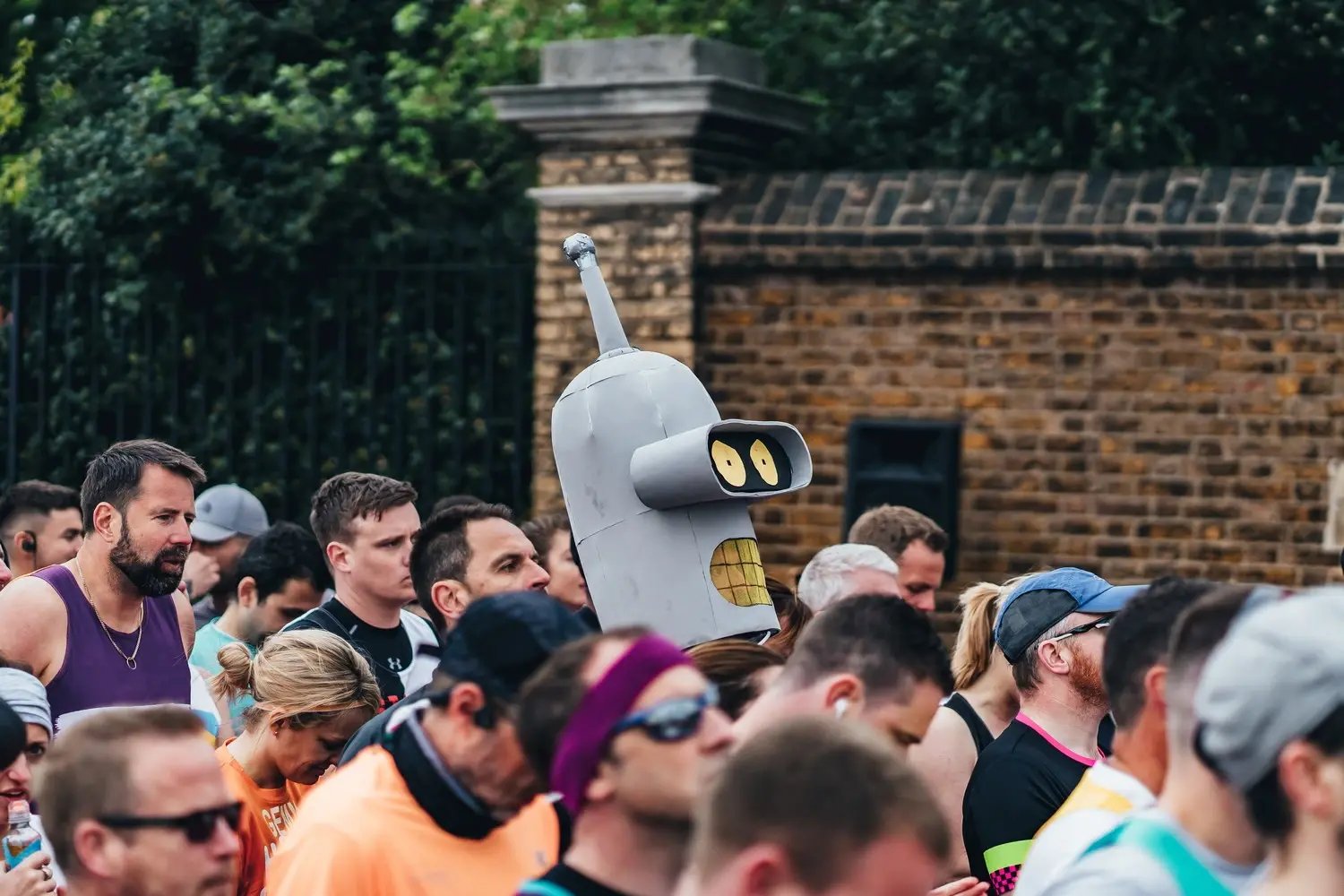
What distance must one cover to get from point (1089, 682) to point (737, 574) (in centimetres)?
100

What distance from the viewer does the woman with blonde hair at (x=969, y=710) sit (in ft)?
17.3

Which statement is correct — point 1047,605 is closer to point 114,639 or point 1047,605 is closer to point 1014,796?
point 1014,796

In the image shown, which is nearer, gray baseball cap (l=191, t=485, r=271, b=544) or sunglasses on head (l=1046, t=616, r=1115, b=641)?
sunglasses on head (l=1046, t=616, r=1115, b=641)

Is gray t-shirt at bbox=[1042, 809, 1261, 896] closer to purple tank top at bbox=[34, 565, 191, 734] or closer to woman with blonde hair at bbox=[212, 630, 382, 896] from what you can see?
woman with blonde hair at bbox=[212, 630, 382, 896]

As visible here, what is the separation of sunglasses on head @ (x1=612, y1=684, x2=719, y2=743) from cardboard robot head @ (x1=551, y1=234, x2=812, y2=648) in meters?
2.27

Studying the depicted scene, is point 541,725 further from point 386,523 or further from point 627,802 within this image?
point 386,523

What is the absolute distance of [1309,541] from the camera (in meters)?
8.28

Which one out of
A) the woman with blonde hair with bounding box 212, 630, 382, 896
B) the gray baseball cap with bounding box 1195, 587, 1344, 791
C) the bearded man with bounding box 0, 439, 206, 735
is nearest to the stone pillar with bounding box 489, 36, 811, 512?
the bearded man with bounding box 0, 439, 206, 735

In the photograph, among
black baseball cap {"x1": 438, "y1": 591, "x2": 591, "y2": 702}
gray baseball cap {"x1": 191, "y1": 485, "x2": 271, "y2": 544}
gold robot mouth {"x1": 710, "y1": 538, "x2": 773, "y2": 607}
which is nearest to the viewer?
black baseball cap {"x1": 438, "y1": 591, "x2": 591, "y2": 702}

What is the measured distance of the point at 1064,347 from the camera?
8.66 meters

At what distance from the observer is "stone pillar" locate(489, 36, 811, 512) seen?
29.9 feet

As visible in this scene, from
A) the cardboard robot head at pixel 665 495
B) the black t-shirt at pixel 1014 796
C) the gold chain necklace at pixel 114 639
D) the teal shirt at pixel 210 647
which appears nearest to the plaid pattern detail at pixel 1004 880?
the black t-shirt at pixel 1014 796

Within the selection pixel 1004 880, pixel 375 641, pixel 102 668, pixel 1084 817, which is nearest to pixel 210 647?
pixel 375 641

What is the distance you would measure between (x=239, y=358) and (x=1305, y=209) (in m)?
5.45
